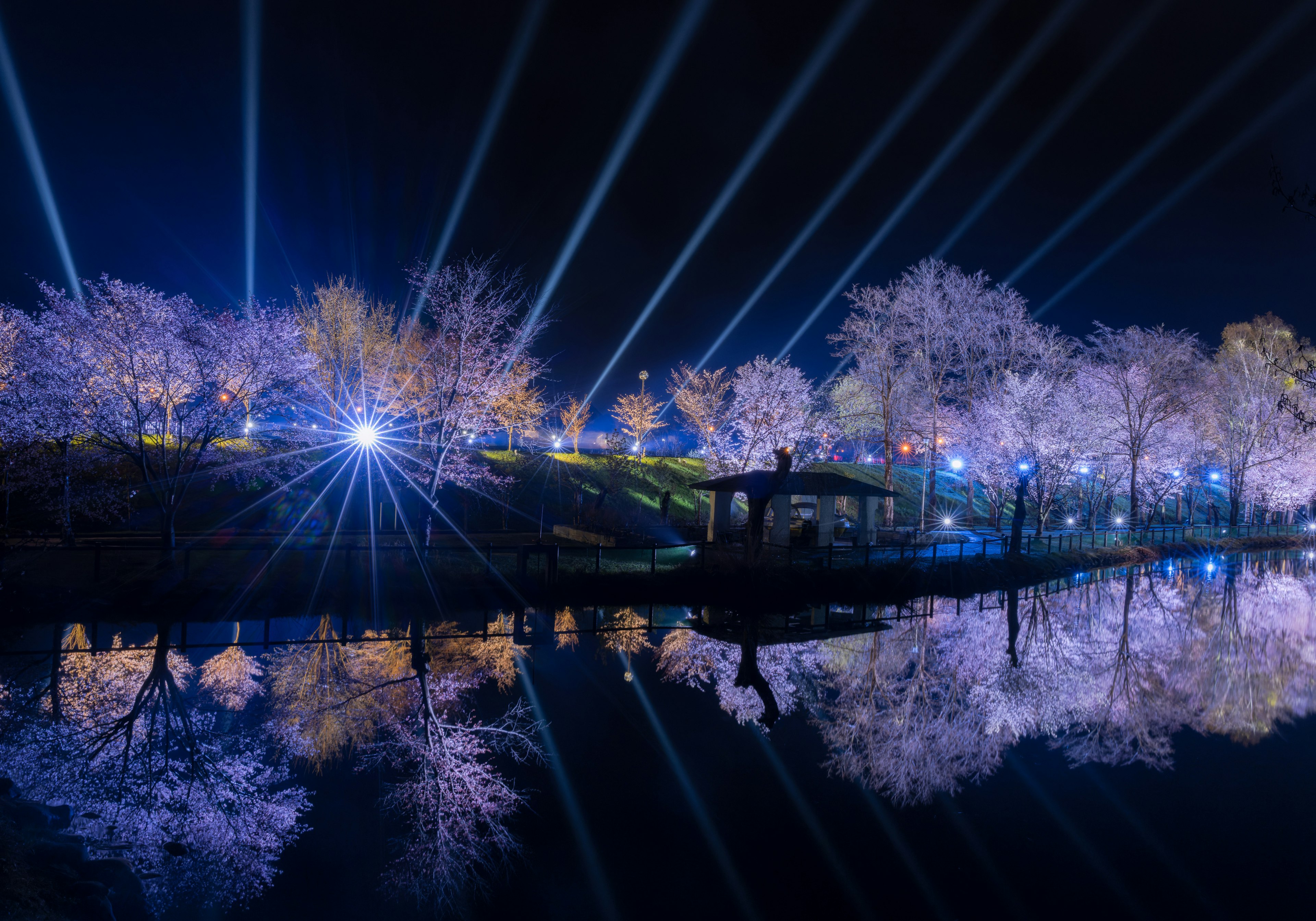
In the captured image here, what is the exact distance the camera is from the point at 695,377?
5044 cm

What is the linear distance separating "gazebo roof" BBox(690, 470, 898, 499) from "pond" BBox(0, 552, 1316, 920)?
7.09 m

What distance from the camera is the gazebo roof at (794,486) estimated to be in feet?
70.7

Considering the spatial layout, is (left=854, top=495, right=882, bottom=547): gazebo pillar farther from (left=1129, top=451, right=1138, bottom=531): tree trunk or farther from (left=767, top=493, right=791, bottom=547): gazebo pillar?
(left=1129, top=451, right=1138, bottom=531): tree trunk

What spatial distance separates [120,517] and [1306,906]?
3178 centimetres

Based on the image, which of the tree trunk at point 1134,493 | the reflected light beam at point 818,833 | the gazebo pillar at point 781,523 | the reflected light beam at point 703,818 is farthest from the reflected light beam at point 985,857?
the tree trunk at point 1134,493

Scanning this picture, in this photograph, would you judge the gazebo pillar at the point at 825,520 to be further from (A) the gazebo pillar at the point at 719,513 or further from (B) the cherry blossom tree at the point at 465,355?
(B) the cherry blossom tree at the point at 465,355

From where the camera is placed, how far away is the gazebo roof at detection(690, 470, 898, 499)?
70.7 ft

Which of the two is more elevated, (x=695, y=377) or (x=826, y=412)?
(x=695, y=377)

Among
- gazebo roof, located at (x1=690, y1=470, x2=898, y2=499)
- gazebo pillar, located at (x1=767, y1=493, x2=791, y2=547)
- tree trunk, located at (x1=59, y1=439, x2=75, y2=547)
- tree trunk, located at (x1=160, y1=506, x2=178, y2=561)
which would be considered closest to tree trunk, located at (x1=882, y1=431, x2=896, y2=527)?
gazebo roof, located at (x1=690, y1=470, x2=898, y2=499)

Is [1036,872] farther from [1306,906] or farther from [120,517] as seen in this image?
[120,517]

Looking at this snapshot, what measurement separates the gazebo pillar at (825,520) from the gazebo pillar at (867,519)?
1.54 meters

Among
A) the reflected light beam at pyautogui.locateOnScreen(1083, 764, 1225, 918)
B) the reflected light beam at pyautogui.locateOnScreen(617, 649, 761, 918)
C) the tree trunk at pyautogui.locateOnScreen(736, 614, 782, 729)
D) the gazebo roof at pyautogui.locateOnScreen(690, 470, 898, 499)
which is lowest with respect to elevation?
the reflected light beam at pyautogui.locateOnScreen(1083, 764, 1225, 918)

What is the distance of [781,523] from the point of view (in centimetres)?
2472

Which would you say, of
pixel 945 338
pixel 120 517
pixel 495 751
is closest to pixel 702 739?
pixel 495 751
